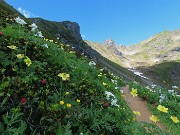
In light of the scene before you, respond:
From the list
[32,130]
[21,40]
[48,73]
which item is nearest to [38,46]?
[21,40]

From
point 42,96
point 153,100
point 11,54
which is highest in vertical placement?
point 11,54

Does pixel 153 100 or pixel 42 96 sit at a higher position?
pixel 42 96

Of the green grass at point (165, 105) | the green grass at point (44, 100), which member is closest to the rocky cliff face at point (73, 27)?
the green grass at point (165, 105)

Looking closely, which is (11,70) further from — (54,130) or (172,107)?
(172,107)

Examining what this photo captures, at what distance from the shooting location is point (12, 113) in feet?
18.5

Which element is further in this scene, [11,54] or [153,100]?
[153,100]

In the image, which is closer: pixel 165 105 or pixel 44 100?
pixel 44 100

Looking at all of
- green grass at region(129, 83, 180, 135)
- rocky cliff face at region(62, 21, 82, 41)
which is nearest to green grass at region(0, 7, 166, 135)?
green grass at region(129, 83, 180, 135)

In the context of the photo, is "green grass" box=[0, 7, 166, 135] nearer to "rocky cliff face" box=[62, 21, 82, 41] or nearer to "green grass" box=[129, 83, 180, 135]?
"green grass" box=[129, 83, 180, 135]

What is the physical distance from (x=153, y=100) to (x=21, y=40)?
1199 cm

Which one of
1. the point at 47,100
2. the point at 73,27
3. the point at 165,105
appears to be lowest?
the point at 73,27

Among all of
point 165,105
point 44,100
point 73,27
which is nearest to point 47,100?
point 44,100

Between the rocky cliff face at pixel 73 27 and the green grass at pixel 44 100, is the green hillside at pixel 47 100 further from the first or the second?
the rocky cliff face at pixel 73 27

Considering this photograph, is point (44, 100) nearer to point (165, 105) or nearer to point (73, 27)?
point (165, 105)
